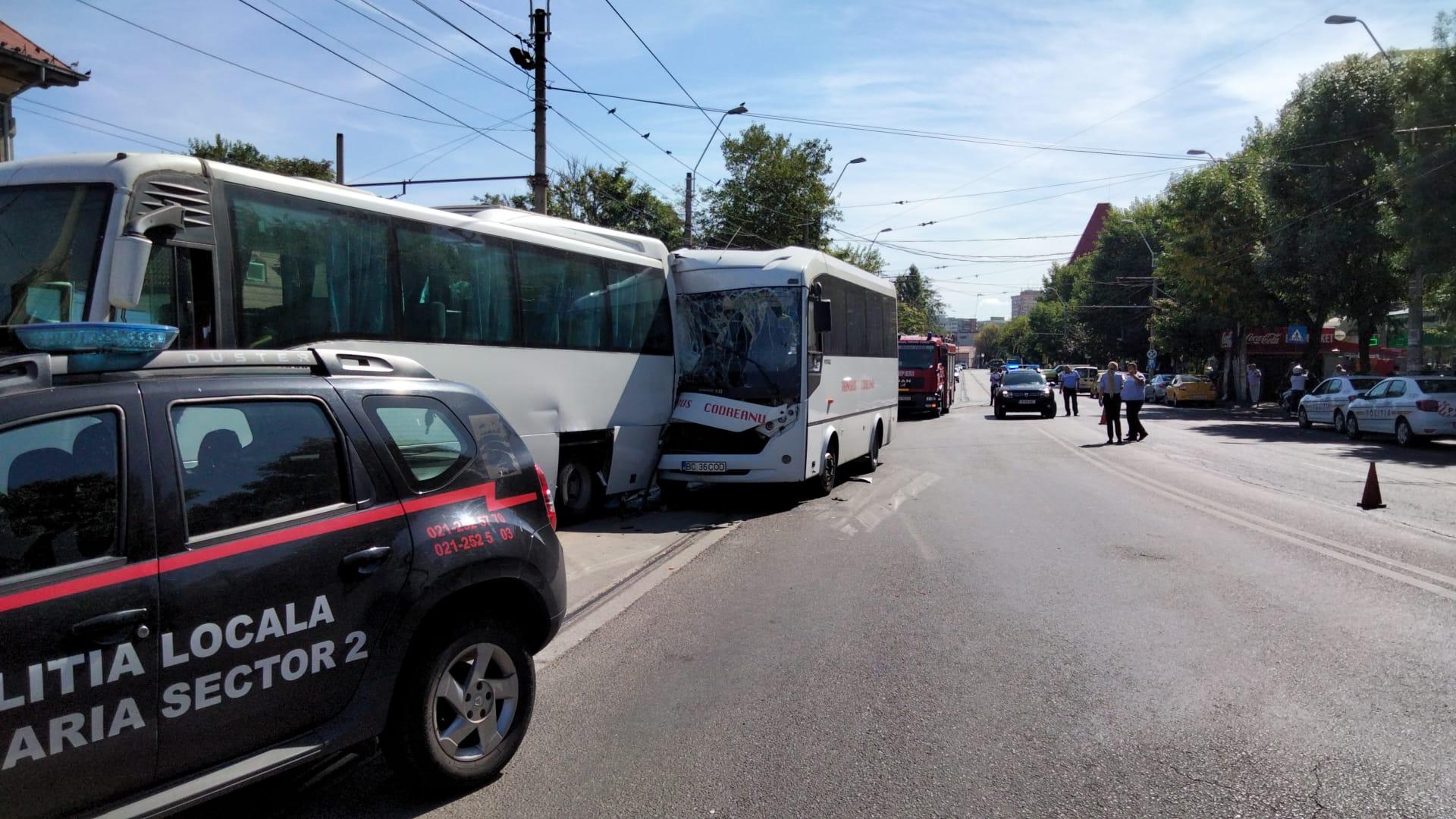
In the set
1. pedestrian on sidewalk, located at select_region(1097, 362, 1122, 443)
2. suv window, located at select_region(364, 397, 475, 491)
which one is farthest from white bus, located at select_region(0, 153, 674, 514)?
pedestrian on sidewalk, located at select_region(1097, 362, 1122, 443)

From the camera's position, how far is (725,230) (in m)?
39.5

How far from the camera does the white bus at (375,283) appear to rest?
6301 mm

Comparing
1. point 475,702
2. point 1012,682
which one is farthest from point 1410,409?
point 475,702

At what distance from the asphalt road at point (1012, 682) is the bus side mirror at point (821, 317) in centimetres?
270

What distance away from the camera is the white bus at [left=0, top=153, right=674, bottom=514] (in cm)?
630

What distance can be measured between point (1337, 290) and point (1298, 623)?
30153mm

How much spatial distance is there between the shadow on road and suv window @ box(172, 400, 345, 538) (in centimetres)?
1906

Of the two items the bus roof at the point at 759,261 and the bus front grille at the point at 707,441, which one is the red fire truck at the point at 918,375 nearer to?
the bus roof at the point at 759,261

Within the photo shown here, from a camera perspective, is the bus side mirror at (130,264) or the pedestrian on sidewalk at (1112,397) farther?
the pedestrian on sidewalk at (1112,397)

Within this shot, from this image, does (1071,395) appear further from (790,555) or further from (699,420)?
(790,555)

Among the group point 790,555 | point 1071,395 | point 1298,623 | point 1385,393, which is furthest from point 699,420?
point 1071,395

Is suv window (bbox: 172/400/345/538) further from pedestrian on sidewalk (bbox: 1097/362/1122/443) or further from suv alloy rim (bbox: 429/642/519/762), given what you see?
pedestrian on sidewalk (bbox: 1097/362/1122/443)

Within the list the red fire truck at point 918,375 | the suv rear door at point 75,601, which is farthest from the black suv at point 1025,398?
the suv rear door at point 75,601

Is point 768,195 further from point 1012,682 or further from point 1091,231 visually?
point 1091,231
